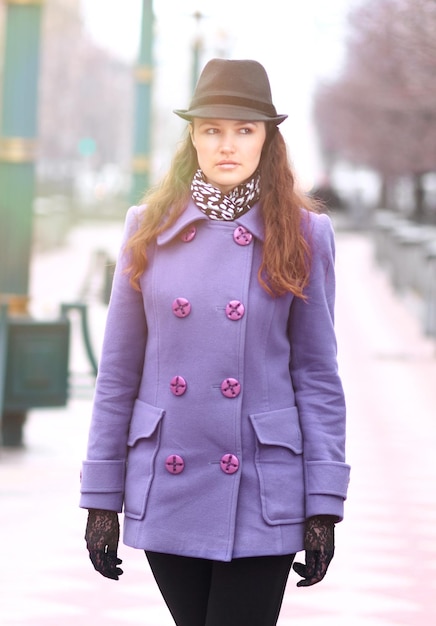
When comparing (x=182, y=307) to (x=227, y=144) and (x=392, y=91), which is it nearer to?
(x=227, y=144)

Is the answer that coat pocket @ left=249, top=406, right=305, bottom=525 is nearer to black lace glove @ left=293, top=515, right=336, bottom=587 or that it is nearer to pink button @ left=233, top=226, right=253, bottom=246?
black lace glove @ left=293, top=515, right=336, bottom=587

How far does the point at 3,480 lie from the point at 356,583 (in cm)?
276

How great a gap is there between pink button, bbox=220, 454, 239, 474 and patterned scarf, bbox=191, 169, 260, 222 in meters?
0.52

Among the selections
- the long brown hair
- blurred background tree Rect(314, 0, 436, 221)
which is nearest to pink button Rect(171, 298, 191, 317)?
the long brown hair

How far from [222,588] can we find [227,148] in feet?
3.06

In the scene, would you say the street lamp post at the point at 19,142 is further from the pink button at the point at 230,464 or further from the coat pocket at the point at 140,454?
the pink button at the point at 230,464

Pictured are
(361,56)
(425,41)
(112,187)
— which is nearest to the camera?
(425,41)

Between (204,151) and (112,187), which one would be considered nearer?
(204,151)

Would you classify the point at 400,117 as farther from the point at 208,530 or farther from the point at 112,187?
the point at 112,187

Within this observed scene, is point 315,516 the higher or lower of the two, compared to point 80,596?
higher

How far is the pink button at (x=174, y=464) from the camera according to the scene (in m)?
3.31

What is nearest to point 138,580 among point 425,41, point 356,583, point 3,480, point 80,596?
point 80,596

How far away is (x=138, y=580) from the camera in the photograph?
6312 mm

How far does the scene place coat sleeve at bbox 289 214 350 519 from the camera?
3309 millimetres
